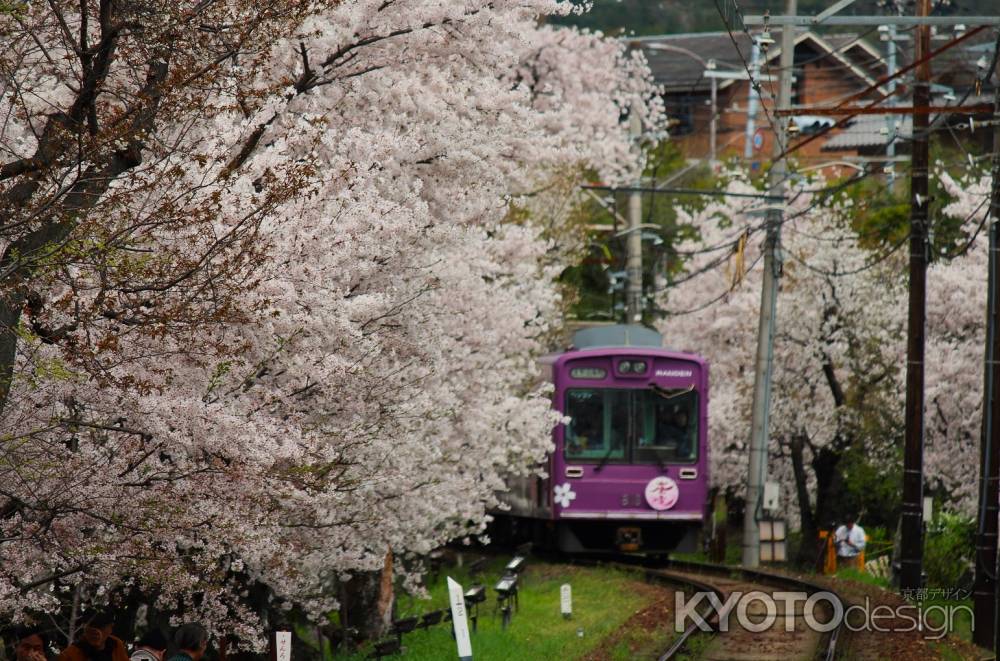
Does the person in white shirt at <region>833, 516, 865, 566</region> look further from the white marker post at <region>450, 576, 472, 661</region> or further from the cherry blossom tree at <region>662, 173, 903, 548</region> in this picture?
the white marker post at <region>450, 576, 472, 661</region>

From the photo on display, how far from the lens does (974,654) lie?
15.1 metres

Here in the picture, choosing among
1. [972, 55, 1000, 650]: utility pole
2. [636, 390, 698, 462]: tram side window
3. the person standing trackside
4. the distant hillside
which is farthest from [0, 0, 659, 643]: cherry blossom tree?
the distant hillside

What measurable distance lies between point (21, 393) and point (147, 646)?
235 cm

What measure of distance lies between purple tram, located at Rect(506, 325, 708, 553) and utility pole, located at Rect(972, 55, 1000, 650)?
507cm

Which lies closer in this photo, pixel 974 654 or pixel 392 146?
pixel 392 146

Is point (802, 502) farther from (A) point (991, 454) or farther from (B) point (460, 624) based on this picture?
(B) point (460, 624)

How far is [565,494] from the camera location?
22484mm

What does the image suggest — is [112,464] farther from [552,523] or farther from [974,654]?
[552,523]

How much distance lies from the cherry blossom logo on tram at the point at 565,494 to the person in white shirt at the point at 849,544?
6.30 m

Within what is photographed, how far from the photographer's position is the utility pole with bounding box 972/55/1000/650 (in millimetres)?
17953

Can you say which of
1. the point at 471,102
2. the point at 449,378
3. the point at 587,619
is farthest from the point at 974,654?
the point at 471,102

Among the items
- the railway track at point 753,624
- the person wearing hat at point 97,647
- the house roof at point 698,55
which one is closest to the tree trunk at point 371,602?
the railway track at point 753,624

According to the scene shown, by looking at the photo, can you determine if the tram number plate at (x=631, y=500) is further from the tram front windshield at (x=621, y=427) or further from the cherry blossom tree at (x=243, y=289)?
the cherry blossom tree at (x=243, y=289)

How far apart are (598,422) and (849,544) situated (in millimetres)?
6318
